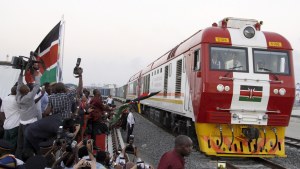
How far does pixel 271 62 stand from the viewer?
982cm

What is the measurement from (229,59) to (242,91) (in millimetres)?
876

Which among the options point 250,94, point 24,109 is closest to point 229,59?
point 250,94

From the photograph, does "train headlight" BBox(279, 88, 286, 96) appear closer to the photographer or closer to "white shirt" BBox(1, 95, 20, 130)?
the photographer

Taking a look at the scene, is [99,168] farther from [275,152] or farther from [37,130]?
[275,152]

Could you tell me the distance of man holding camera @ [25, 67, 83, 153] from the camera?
20.0 ft

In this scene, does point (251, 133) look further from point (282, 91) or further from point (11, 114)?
point (11, 114)

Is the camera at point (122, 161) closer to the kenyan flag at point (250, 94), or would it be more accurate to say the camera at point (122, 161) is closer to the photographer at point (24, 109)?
the photographer at point (24, 109)

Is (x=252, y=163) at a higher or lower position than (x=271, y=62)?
lower

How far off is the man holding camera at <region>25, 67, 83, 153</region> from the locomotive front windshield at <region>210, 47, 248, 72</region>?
369 cm

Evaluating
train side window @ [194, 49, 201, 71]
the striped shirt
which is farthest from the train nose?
the striped shirt

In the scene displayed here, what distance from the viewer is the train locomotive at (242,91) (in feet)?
30.9

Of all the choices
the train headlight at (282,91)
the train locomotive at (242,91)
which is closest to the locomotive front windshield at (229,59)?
the train locomotive at (242,91)

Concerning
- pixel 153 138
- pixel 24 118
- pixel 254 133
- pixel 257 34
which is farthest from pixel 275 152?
pixel 24 118

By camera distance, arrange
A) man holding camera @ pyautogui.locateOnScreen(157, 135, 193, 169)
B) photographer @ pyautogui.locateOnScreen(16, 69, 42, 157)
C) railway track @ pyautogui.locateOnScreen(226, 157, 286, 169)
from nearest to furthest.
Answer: man holding camera @ pyautogui.locateOnScreen(157, 135, 193, 169) → photographer @ pyautogui.locateOnScreen(16, 69, 42, 157) → railway track @ pyautogui.locateOnScreen(226, 157, 286, 169)
